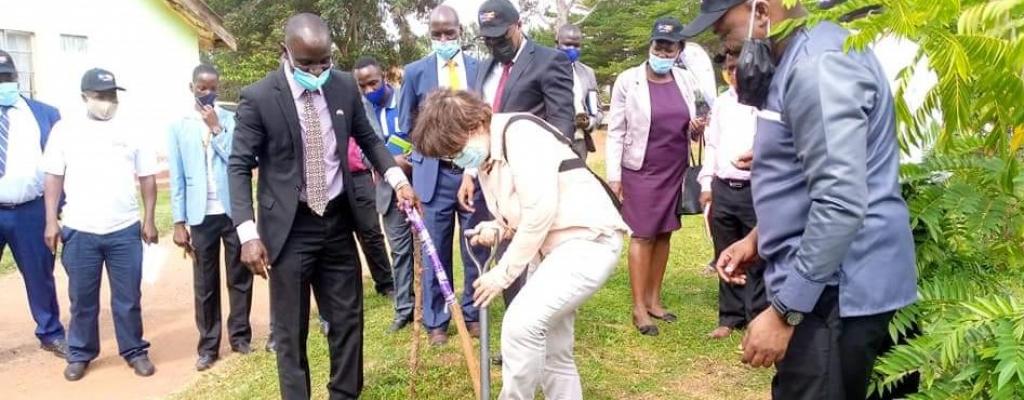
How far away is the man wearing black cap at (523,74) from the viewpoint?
453cm

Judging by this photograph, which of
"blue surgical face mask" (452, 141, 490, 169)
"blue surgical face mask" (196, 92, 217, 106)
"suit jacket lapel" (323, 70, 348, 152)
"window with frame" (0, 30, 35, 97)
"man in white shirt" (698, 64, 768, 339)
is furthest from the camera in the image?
"window with frame" (0, 30, 35, 97)

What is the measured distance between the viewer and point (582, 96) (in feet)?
21.7

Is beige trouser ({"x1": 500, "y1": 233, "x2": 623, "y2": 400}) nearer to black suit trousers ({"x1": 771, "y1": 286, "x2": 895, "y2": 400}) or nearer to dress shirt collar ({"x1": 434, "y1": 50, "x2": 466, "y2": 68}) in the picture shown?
black suit trousers ({"x1": 771, "y1": 286, "x2": 895, "y2": 400})

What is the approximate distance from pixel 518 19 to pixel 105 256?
3.00m

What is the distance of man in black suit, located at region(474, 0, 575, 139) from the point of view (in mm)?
4531

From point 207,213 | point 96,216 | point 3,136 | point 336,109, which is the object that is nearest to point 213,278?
point 207,213

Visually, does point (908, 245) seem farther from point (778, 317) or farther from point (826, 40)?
point (826, 40)

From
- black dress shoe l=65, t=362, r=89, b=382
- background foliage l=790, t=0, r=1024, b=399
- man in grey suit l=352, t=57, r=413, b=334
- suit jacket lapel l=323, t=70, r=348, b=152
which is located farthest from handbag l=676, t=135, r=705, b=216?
black dress shoe l=65, t=362, r=89, b=382

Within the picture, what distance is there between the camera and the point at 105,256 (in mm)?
5117

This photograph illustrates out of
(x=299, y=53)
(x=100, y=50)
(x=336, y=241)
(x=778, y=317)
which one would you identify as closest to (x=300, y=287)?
(x=336, y=241)

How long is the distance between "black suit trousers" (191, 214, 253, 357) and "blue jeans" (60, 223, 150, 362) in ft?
1.18

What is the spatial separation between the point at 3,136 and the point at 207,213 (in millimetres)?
1501

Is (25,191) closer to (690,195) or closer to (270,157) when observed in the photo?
(270,157)

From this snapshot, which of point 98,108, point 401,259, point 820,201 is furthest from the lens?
point 401,259
